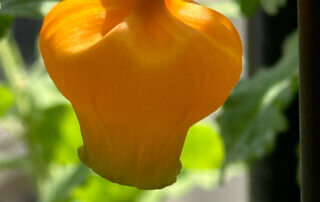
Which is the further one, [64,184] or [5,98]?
[5,98]

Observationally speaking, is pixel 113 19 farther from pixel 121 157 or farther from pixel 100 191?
pixel 100 191

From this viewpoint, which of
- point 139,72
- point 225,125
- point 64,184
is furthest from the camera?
point 64,184

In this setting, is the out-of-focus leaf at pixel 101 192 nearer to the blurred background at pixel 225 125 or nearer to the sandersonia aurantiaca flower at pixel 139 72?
the blurred background at pixel 225 125

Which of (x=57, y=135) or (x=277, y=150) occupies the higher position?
(x=277, y=150)

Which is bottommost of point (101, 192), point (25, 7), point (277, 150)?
point (101, 192)

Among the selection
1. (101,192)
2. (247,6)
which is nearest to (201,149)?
(101,192)

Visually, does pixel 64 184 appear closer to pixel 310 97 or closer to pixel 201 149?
pixel 201 149

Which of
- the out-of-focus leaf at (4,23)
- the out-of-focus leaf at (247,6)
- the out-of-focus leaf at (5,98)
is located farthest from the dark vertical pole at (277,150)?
the out-of-focus leaf at (5,98)

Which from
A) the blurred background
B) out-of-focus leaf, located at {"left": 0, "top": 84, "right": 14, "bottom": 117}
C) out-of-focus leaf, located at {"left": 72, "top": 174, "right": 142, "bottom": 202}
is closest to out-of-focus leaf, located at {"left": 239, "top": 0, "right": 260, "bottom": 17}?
the blurred background
